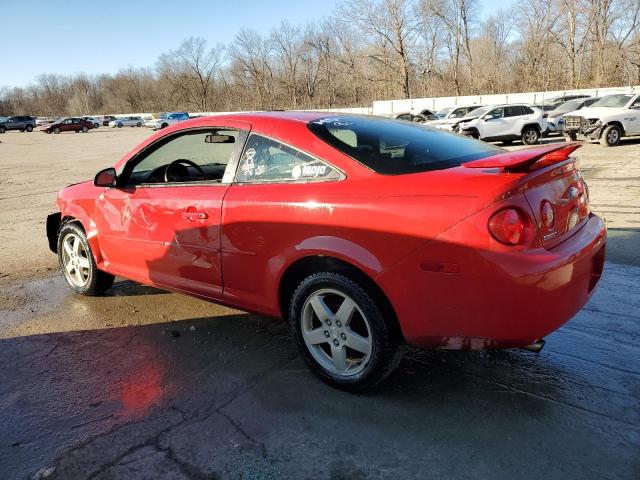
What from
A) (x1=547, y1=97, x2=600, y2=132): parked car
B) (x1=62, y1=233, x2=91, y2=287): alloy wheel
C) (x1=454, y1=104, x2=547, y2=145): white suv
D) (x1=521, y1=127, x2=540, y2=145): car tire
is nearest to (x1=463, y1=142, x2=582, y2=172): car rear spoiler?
(x1=62, y1=233, x2=91, y2=287): alloy wheel

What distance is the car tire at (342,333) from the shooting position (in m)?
2.67

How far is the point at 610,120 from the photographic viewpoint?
16719mm

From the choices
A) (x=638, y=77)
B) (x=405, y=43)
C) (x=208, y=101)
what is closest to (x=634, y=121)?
(x=638, y=77)

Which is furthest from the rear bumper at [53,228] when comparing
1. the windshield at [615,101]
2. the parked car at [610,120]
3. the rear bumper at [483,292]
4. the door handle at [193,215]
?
the windshield at [615,101]

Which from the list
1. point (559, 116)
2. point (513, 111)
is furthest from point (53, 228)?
point (559, 116)

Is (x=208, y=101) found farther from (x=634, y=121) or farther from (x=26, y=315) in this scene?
(x=26, y=315)

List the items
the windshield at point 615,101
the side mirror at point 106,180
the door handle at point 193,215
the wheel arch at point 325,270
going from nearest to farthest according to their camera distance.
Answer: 1. the wheel arch at point 325,270
2. the door handle at point 193,215
3. the side mirror at point 106,180
4. the windshield at point 615,101

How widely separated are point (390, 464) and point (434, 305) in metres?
0.76

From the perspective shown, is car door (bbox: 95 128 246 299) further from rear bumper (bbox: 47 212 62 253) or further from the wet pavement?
rear bumper (bbox: 47 212 62 253)

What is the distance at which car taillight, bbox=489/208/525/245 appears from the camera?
7.61 ft

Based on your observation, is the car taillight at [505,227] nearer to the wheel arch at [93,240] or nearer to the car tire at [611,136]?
the wheel arch at [93,240]

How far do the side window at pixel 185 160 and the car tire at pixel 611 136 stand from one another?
16119 mm

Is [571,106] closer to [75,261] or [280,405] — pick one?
[75,261]

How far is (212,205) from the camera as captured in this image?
3.32m
